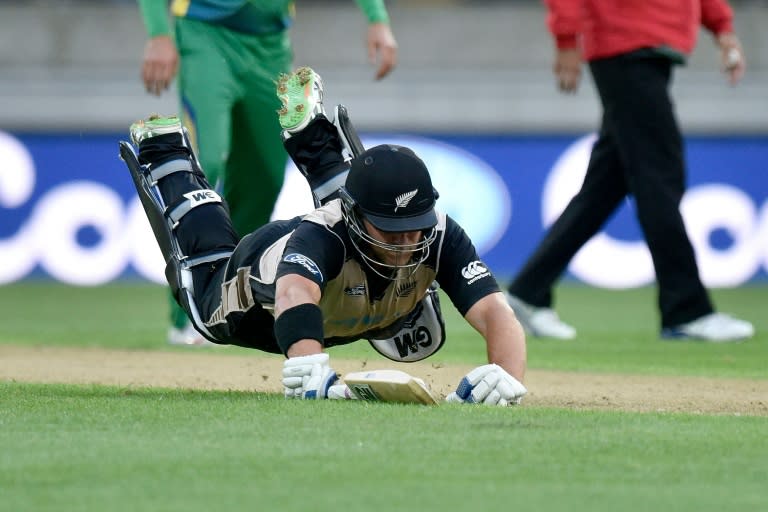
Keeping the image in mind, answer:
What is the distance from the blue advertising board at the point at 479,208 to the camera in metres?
13.6

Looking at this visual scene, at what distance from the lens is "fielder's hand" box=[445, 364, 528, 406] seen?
498 centimetres

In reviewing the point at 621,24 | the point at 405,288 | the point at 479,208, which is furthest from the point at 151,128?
the point at 479,208

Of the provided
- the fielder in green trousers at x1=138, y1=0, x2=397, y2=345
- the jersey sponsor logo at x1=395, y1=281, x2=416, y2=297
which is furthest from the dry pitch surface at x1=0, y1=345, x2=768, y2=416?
the fielder in green trousers at x1=138, y1=0, x2=397, y2=345

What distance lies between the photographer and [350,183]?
204 inches

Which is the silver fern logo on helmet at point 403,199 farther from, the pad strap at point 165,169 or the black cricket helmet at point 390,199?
the pad strap at point 165,169

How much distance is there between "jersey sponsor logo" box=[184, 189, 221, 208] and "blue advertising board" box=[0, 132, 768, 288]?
6.56 meters

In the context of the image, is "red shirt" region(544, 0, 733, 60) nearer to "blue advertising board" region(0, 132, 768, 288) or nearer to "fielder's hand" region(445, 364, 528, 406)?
"fielder's hand" region(445, 364, 528, 406)

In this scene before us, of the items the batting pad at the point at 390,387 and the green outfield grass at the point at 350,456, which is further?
the batting pad at the point at 390,387

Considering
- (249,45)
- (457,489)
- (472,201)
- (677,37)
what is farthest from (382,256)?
(472,201)

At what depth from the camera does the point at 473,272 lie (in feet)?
17.6

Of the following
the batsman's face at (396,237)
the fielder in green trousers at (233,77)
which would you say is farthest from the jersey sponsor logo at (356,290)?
the fielder in green trousers at (233,77)

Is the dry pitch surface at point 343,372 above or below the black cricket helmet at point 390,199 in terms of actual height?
below

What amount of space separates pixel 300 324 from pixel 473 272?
2.31 feet

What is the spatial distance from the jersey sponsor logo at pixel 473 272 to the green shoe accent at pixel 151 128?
6.26ft
